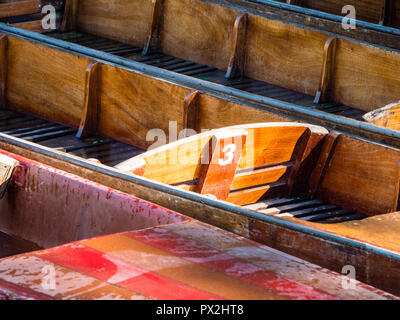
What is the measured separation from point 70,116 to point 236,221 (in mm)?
2299

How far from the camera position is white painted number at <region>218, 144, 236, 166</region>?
436 centimetres

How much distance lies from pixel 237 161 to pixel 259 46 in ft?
6.77

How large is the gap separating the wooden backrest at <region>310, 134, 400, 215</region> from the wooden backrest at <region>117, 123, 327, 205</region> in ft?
0.37

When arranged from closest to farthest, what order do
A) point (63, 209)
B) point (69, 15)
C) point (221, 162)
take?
point (63, 209) < point (221, 162) < point (69, 15)

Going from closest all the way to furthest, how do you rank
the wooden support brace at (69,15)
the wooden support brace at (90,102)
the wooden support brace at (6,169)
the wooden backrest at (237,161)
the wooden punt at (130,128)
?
the wooden punt at (130,128), the wooden support brace at (6,169), the wooden backrest at (237,161), the wooden support brace at (90,102), the wooden support brace at (69,15)

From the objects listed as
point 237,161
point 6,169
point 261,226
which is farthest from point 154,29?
point 261,226

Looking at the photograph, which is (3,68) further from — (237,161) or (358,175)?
(358,175)

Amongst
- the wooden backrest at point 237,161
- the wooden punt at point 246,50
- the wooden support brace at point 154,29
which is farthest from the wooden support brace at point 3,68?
the wooden backrest at point 237,161

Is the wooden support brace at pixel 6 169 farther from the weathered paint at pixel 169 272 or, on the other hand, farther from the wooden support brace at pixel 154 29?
the wooden support brace at pixel 154 29

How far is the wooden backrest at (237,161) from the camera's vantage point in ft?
13.8

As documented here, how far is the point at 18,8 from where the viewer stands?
22.1 feet

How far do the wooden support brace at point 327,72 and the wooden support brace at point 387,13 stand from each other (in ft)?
4.22

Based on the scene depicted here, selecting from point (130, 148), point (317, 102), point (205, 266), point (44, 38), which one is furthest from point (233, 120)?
point (205, 266)
